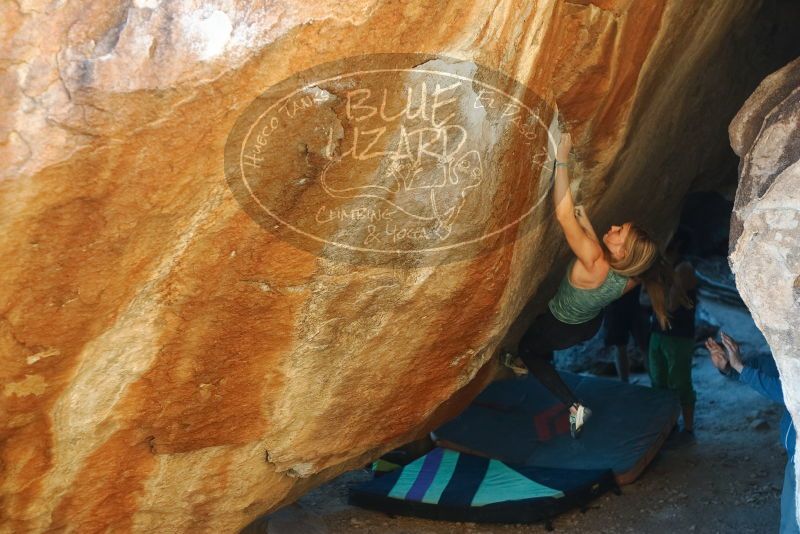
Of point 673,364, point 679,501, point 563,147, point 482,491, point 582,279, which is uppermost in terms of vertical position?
point 563,147

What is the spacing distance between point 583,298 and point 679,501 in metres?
1.53

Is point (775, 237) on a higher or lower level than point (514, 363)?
higher

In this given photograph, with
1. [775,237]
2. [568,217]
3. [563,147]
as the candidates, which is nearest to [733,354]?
[568,217]

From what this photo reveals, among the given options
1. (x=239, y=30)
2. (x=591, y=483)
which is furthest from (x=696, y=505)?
(x=239, y=30)

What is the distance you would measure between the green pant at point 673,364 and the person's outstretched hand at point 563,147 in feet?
7.71

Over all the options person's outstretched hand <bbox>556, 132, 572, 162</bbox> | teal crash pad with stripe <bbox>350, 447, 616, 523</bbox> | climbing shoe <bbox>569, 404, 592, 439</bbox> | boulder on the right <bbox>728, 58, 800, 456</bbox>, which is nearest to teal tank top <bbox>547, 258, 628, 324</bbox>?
climbing shoe <bbox>569, 404, 592, 439</bbox>

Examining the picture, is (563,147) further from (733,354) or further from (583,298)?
(733,354)

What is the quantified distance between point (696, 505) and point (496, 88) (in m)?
2.89

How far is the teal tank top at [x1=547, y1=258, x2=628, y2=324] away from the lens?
399 cm

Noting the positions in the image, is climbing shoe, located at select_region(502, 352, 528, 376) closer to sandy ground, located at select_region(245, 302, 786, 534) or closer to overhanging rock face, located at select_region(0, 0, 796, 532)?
overhanging rock face, located at select_region(0, 0, 796, 532)

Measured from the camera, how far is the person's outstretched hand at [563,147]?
3.59m

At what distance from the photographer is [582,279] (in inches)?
157

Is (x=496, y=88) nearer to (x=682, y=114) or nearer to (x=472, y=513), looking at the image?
(x=682, y=114)

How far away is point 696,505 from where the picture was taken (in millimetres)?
4766
